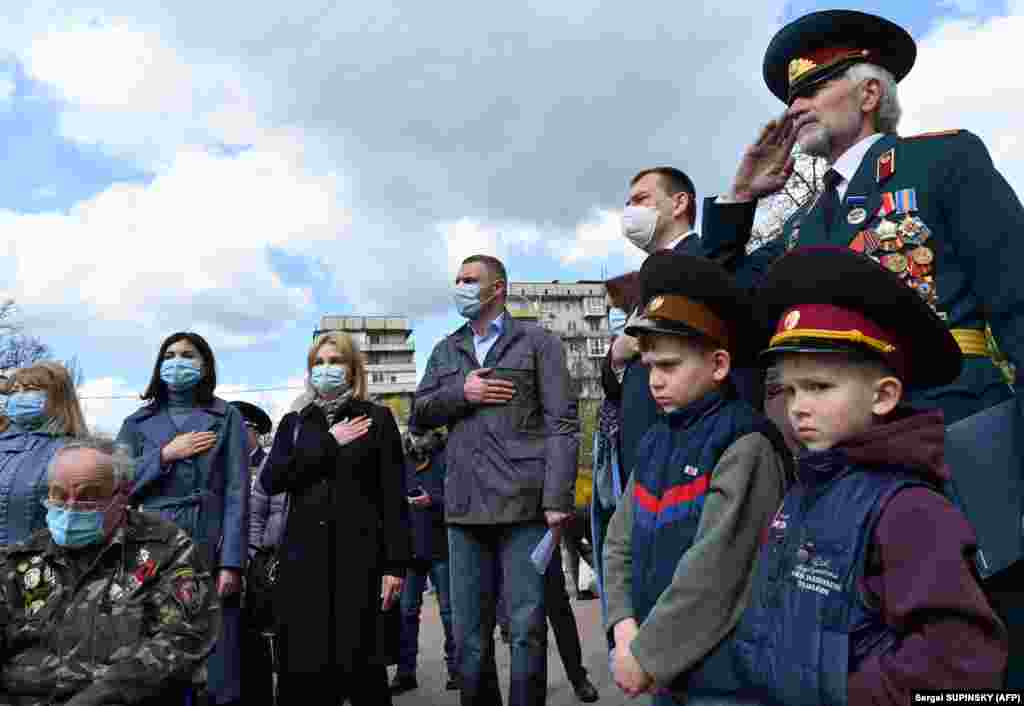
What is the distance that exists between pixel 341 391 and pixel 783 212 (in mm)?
8394

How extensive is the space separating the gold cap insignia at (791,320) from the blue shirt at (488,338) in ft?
9.19

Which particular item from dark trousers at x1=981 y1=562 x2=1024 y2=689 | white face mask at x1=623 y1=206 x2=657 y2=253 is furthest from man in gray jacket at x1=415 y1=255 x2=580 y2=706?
dark trousers at x1=981 y1=562 x2=1024 y2=689

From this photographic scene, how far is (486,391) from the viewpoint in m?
4.85

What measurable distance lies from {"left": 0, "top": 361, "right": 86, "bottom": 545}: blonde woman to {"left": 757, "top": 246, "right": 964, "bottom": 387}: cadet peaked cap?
4533 millimetres

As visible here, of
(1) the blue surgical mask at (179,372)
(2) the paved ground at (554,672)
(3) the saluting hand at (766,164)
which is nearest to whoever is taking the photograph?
(3) the saluting hand at (766,164)

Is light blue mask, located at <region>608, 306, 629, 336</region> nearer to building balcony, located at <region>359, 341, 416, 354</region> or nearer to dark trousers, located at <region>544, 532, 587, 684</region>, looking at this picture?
dark trousers, located at <region>544, 532, 587, 684</region>

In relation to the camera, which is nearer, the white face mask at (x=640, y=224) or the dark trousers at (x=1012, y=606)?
the dark trousers at (x=1012, y=606)

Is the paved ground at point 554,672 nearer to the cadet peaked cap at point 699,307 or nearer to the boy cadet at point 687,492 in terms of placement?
the boy cadet at point 687,492

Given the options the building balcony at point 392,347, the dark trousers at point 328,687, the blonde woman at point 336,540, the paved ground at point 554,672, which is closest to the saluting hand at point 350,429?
the blonde woman at point 336,540

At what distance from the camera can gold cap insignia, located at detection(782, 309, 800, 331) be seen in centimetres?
236

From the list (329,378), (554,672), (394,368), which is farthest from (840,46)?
(394,368)

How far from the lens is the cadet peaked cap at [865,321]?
2.26 meters

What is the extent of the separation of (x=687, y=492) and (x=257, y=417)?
6448 millimetres

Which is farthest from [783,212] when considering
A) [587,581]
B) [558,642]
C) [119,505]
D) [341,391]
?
[119,505]
